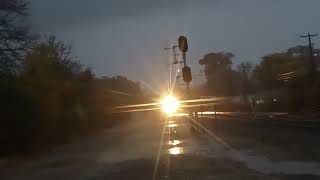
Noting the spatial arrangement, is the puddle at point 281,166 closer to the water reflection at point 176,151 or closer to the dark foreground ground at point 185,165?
the dark foreground ground at point 185,165

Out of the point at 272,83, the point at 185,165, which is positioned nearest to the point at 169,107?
the point at 272,83

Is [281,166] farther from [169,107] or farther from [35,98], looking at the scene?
[169,107]

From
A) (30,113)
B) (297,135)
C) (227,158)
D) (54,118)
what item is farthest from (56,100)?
(227,158)

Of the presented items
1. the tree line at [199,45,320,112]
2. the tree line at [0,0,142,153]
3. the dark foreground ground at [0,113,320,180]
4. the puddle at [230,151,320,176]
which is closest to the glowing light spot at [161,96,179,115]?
the tree line at [199,45,320,112]

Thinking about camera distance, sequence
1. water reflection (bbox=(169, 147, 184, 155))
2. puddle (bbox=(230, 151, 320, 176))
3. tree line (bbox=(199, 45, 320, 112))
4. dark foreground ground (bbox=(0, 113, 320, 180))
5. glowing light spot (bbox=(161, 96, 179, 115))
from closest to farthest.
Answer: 1. puddle (bbox=(230, 151, 320, 176))
2. dark foreground ground (bbox=(0, 113, 320, 180))
3. water reflection (bbox=(169, 147, 184, 155))
4. tree line (bbox=(199, 45, 320, 112))
5. glowing light spot (bbox=(161, 96, 179, 115))

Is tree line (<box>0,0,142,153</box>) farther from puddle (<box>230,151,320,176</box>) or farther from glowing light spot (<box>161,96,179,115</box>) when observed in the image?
glowing light spot (<box>161,96,179,115</box>)

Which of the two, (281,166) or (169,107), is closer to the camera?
(281,166)

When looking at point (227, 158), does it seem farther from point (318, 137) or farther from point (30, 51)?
point (30, 51)

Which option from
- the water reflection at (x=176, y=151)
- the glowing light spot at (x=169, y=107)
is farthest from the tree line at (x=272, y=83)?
the water reflection at (x=176, y=151)

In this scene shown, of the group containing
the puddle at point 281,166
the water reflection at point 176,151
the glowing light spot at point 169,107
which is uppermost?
the glowing light spot at point 169,107

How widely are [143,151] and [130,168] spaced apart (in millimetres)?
7787

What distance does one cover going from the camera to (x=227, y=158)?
22547mm

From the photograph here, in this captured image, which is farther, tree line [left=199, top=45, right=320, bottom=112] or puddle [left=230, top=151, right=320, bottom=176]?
tree line [left=199, top=45, right=320, bottom=112]

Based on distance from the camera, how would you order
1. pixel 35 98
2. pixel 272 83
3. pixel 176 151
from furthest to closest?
pixel 272 83
pixel 35 98
pixel 176 151
